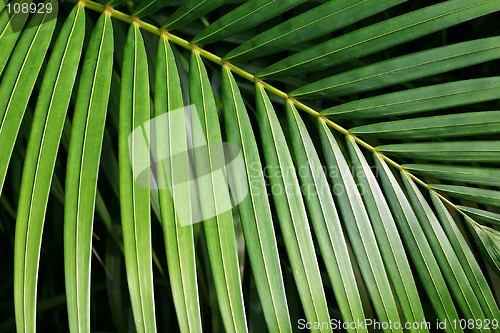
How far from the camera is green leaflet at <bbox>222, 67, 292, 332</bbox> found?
481 mm

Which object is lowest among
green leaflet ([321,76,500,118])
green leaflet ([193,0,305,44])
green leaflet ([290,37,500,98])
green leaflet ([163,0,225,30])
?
green leaflet ([321,76,500,118])

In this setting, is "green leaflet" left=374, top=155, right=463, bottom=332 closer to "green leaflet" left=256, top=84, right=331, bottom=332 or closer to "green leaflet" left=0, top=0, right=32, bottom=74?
"green leaflet" left=256, top=84, right=331, bottom=332

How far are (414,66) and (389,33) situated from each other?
1.8 inches

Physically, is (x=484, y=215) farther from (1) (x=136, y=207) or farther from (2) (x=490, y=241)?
(1) (x=136, y=207)

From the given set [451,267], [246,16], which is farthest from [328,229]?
[246,16]

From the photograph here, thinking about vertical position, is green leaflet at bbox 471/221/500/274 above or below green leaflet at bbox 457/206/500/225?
below

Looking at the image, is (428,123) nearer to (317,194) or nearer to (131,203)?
(317,194)

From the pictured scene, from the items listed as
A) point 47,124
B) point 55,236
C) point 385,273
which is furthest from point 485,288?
point 55,236

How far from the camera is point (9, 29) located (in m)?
0.54

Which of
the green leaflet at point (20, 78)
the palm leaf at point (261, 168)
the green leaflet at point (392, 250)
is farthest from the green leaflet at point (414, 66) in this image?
the green leaflet at point (20, 78)

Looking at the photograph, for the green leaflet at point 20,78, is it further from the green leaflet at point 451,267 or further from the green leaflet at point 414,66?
the green leaflet at point 451,267

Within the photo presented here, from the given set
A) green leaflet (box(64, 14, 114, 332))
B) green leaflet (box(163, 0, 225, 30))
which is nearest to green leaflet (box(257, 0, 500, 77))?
green leaflet (box(163, 0, 225, 30))

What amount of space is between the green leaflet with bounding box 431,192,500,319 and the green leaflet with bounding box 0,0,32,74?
51 centimetres

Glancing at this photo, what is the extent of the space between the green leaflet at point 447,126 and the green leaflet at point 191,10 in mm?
238
